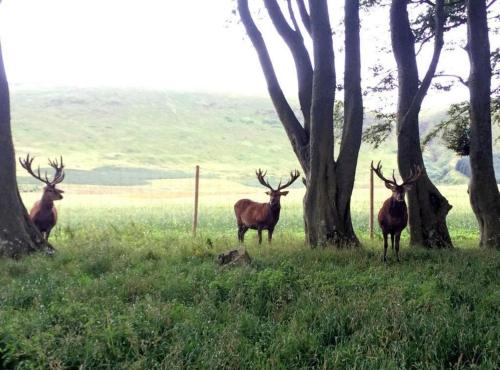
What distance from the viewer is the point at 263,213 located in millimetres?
13086

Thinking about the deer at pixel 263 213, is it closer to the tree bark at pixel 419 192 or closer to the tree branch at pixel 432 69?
the tree bark at pixel 419 192

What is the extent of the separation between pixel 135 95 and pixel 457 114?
127 meters

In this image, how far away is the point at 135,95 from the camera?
137 metres

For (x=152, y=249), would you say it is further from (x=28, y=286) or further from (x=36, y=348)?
(x=36, y=348)

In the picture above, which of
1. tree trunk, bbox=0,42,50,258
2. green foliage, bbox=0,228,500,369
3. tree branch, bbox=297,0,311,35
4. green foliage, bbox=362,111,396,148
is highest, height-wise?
tree branch, bbox=297,0,311,35

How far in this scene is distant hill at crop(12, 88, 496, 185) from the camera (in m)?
69.9

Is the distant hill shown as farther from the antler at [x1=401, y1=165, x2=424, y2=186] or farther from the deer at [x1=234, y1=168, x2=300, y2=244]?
the antler at [x1=401, y1=165, x2=424, y2=186]

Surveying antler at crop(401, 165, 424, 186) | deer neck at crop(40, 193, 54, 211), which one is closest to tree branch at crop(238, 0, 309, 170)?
antler at crop(401, 165, 424, 186)

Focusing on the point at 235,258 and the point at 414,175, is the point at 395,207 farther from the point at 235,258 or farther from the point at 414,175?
the point at 235,258

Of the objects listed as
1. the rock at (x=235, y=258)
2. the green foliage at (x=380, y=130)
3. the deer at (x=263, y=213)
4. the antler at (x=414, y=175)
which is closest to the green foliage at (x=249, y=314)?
the rock at (x=235, y=258)

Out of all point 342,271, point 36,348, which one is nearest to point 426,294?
point 342,271

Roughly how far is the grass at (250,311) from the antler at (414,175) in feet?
6.25

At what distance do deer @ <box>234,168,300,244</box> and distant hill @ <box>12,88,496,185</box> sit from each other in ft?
118

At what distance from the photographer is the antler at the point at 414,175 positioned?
10766 millimetres
